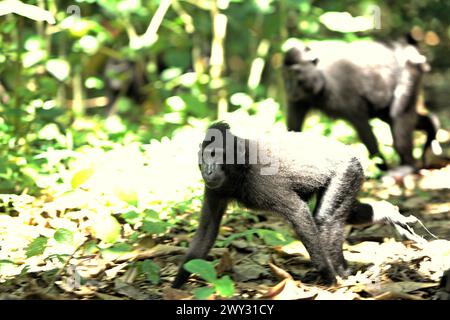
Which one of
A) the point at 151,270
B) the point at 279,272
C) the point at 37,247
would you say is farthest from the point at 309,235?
the point at 37,247

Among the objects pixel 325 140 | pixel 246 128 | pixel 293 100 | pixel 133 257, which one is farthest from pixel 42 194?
pixel 293 100

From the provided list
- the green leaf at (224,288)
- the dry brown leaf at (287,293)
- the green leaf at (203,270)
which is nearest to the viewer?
the green leaf at (224,288)

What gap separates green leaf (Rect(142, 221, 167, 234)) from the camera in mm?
5859

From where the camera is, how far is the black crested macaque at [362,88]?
8.98 metres

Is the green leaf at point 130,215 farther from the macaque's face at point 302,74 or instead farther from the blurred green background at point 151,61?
the macaque's face at point 302,74

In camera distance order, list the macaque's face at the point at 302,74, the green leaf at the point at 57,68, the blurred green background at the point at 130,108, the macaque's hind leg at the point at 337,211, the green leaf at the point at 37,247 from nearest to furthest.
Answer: the green leaf at the point at 37,247, the macaque's hind leg at the point at 337,211, the blurred green background at the point at 130,108, the green leaf at the point at 57,68, the macaque's face at the point at 302,74

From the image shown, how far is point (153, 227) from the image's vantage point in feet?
19.3

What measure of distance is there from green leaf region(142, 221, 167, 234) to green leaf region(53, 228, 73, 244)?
0.71m

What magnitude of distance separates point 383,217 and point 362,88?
356 cm

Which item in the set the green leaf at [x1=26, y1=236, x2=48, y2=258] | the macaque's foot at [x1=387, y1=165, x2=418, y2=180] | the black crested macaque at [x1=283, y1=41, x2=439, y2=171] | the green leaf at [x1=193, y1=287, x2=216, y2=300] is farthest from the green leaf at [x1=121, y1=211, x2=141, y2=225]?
the macaque's foot at [x1=387, y1=165, x2=418, y2=180]

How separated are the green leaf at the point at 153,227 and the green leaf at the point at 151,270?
354 mm

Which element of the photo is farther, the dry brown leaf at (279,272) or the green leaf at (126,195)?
the green leaf at (126,195)

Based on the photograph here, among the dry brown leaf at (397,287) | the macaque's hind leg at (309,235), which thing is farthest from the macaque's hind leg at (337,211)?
the dry brown leaf at (397,287)

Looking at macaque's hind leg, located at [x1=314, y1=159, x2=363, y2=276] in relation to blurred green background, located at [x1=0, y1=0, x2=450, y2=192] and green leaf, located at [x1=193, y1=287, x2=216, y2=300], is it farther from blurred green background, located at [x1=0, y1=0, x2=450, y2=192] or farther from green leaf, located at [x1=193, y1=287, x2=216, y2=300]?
blurred green background, located at [x1=0, y1=0, x2=450, y2=192]
